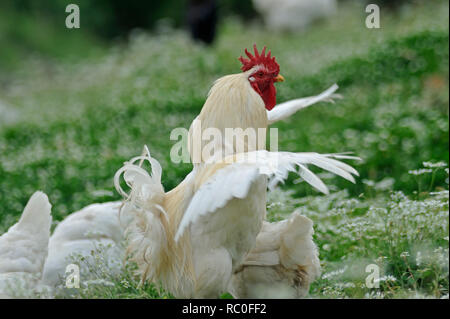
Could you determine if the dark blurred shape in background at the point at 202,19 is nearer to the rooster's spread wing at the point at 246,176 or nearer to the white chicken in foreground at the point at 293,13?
the white chicken in foreground at the point at 293,13

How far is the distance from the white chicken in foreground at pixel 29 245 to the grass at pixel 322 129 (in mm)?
474

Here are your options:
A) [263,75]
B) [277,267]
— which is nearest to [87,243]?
Result: [277,267]

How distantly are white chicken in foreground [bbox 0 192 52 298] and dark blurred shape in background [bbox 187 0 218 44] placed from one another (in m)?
8.02

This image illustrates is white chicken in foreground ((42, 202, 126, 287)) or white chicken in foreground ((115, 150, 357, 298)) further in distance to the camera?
white chicken in foreground ((42, 202, 126, 287))

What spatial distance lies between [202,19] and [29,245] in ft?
27.1

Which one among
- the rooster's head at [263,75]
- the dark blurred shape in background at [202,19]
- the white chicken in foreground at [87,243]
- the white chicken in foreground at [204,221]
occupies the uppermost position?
the dark blurred shape in background at [202,19]

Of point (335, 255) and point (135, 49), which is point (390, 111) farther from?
point (135, 49)

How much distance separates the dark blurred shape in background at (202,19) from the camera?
469 inches

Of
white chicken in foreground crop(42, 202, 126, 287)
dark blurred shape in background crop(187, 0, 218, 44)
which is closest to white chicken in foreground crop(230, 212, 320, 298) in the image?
white chicken in foreground crop(42, 202, 126, 287)

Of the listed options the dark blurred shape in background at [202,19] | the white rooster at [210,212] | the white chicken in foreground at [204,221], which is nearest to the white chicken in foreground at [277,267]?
the white chicken in foreground at [204,221]

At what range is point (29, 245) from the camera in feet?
14.1

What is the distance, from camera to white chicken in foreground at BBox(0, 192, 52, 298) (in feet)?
13.8

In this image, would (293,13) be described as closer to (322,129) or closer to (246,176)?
(322,129)

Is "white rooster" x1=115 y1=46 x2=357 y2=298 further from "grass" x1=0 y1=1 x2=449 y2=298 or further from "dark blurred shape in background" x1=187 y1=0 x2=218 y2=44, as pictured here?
"dark blurred shape in background" x1=187 y1=0 x2=218 y2=44
